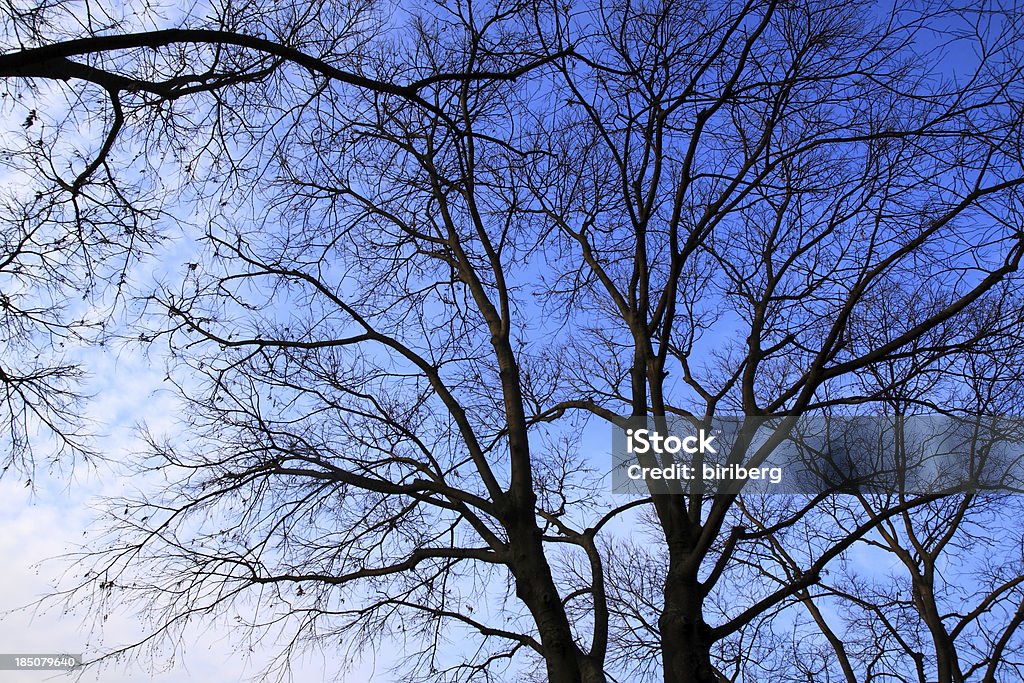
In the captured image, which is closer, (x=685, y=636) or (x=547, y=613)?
(x=547, y=613)

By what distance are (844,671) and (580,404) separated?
5.91m

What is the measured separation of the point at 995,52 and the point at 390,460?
5865 millimetres

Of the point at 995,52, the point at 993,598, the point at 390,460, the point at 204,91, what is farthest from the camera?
the point at 993,598

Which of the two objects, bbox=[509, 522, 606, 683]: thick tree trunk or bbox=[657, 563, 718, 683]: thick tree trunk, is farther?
bbox=[657, 563, 718, 683]: thick tree trunk

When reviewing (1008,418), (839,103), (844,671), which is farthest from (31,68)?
(844,671)

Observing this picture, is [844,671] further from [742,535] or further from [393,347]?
[393,347]

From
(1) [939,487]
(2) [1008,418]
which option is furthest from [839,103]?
(1) [939,487]

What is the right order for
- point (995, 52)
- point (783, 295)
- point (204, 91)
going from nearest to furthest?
1. point (204, 91)
2. point (995, 52)
3. point (783, 295)

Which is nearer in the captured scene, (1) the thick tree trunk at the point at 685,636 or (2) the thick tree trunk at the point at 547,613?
(2) the thick tree trunk at the point at 547,613

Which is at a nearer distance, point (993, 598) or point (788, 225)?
point (788, 225)

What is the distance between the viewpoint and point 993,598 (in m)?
10.4

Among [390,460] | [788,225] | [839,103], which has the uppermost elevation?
[839,103]

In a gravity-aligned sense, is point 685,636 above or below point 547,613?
below

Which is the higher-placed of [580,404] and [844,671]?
[580,404]
